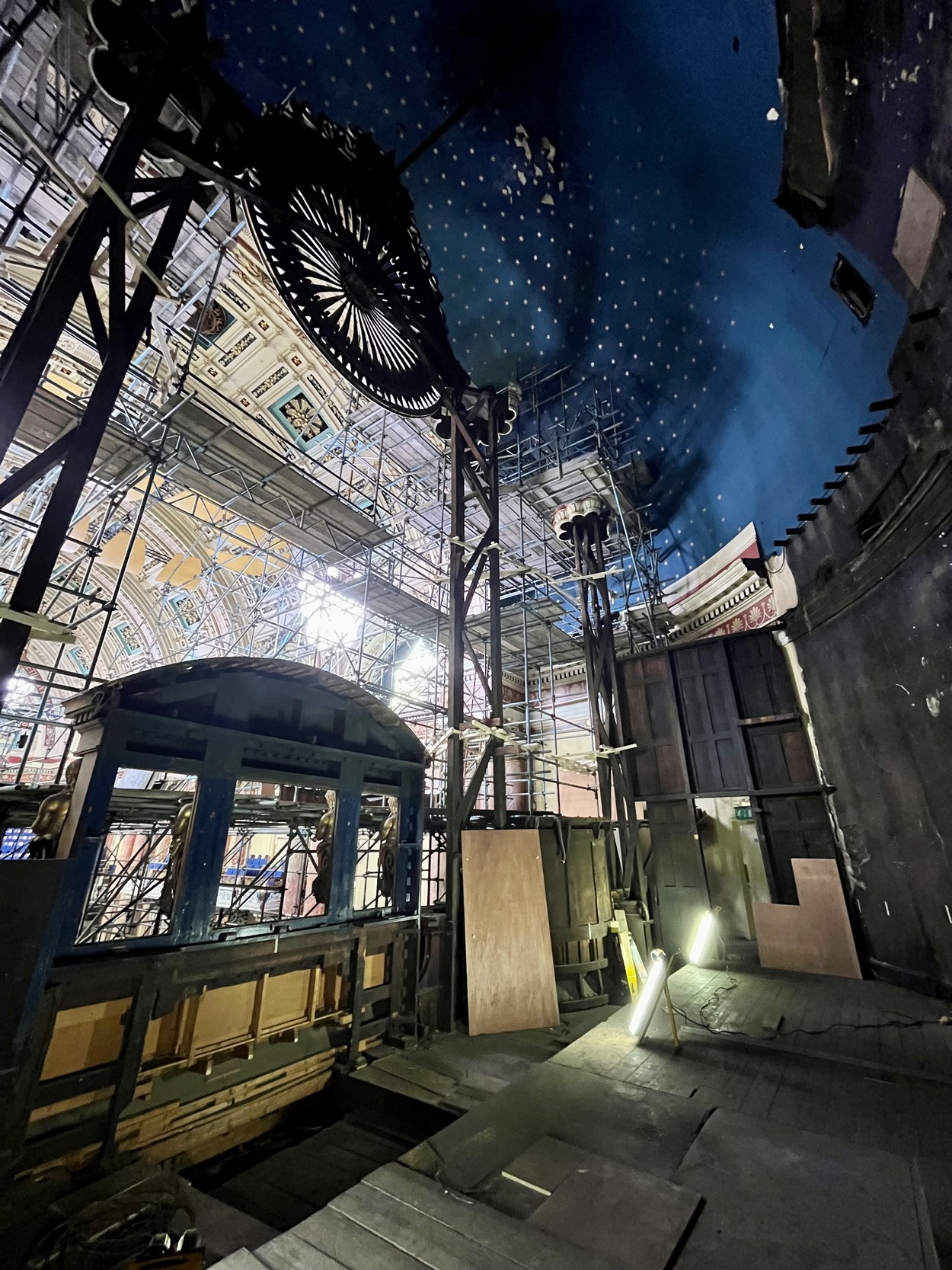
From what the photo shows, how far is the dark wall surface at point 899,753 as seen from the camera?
6.05 metres

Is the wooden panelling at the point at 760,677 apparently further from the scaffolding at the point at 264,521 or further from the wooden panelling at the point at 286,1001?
the wooden panelling at the point at 286,1001

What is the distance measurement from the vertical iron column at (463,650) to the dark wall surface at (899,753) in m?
5.33

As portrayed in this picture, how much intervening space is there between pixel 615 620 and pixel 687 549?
279 cm

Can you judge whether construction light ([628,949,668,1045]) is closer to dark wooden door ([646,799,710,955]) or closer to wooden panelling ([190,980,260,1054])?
wooden panelling ([190,980,260,1054])

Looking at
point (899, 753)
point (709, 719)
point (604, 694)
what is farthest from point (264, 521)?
point (899, 753)

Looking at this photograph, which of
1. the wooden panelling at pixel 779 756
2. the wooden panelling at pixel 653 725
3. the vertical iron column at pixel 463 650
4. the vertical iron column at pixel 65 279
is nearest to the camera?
the vertical iron column at pixel 65 279

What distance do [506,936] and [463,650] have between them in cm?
360

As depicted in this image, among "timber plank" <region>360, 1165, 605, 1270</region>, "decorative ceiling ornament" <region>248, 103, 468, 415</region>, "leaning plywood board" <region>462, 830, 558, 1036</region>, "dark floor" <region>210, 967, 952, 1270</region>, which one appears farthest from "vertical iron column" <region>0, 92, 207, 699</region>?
"leaning plywood board" <region>462, 830, 558, 1036</region>

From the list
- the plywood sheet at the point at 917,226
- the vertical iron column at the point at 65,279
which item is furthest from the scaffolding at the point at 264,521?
the plywood sheet at the point at 917,226

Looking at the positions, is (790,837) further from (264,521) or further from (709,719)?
(264,521)

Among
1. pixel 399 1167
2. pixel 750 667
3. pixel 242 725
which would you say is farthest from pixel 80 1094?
pixel 750 667

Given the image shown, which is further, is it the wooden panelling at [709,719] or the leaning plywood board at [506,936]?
the wooden panelling at [709,719]

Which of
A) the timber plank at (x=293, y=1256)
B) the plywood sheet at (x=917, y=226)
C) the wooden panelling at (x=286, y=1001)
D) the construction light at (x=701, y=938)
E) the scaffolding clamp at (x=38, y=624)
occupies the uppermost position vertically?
the plywood sheet at (x=917, y=226)

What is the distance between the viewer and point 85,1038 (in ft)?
11.3
